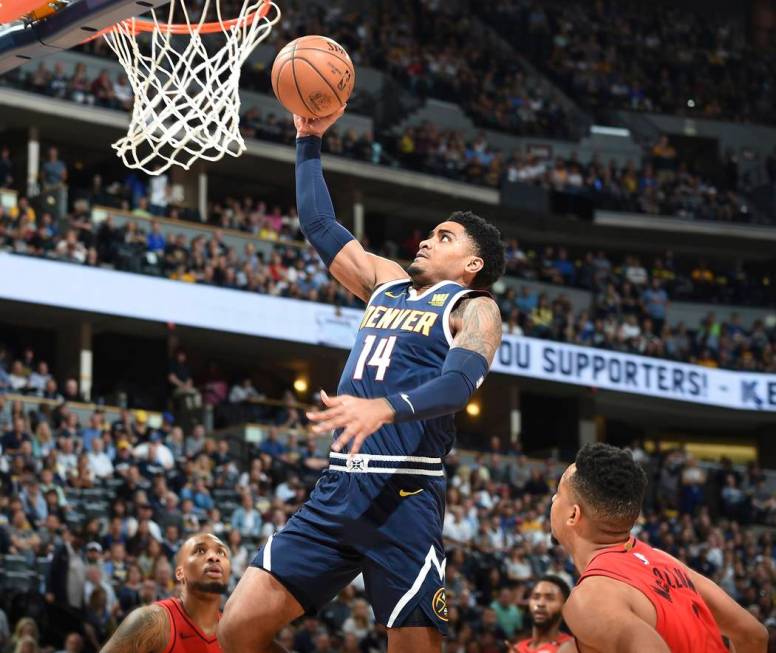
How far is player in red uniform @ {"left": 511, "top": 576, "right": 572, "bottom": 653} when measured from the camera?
7.38m

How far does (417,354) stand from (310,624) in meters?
8.49

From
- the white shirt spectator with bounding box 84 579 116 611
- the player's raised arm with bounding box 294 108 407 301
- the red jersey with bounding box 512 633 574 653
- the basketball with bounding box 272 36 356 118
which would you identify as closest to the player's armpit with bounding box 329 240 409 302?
the player's raised arm with bounding box 294 108 407 301

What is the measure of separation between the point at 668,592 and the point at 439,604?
3.45 feet

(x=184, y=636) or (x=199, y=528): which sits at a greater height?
(x=184, y=636)

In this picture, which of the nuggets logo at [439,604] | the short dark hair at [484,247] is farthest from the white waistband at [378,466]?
the short dark hair at [484,247]

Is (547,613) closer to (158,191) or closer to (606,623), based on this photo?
(606,623)

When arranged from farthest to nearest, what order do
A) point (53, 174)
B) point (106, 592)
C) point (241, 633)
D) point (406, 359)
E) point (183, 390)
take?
point (53, 174)
point (183, 390)
point (106, 592)
point (406, 359)
point (241, 633)

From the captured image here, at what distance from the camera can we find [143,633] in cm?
624

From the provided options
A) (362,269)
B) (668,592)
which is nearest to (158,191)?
(362,269)

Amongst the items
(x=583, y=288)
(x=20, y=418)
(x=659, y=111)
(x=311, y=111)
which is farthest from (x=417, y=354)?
(x=659, y=111)

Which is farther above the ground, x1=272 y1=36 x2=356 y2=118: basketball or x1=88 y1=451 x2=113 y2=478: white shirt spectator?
x1=272 y1=36 x2=356 y2=118: basketball

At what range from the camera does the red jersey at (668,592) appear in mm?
4146

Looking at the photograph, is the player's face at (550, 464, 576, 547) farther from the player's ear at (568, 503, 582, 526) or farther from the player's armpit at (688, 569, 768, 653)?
the player's armpit at (688, 569, 768, 653)

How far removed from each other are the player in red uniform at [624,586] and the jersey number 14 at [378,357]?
0.92m
